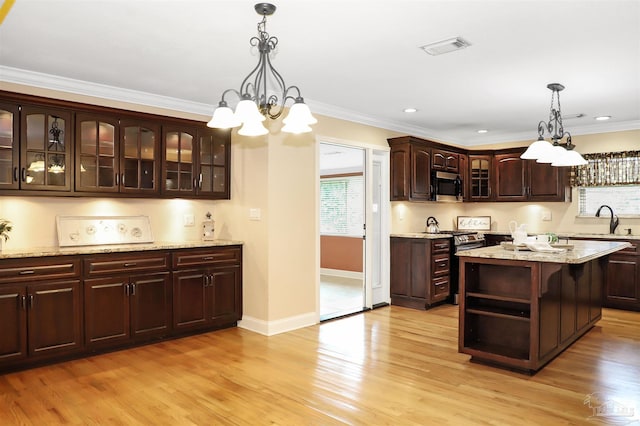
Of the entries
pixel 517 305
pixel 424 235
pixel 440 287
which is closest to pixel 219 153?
pixel 424 235

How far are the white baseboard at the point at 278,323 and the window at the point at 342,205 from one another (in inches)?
147

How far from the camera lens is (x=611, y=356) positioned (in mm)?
4062

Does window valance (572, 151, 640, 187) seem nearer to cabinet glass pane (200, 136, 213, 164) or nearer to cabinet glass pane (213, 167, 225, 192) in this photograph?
cabinet glass pane (213, 167, 225, 192)

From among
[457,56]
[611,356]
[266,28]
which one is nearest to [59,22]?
[266,28]

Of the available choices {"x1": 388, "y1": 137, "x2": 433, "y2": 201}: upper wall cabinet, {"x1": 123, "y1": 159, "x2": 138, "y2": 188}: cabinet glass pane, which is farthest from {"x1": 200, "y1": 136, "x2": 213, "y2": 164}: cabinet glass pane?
{"x1": 388, "y1": 137, "x2": 433, "y2": 201}: upper wall cabinet

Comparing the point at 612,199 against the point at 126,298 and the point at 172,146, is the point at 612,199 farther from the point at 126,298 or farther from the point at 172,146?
the point at 126,298

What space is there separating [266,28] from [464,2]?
1249 millimetres

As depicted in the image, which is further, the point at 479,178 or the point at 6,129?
the point at 479,178

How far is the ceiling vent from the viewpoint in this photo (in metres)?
3.29

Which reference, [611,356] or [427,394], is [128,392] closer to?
[427,394]


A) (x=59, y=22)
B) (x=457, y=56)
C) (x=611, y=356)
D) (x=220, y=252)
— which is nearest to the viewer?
(x=59, y=22)

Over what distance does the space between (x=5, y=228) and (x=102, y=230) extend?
84cm

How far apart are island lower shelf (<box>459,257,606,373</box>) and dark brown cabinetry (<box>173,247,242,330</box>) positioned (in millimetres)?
2366

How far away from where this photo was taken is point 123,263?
13.8 feet
